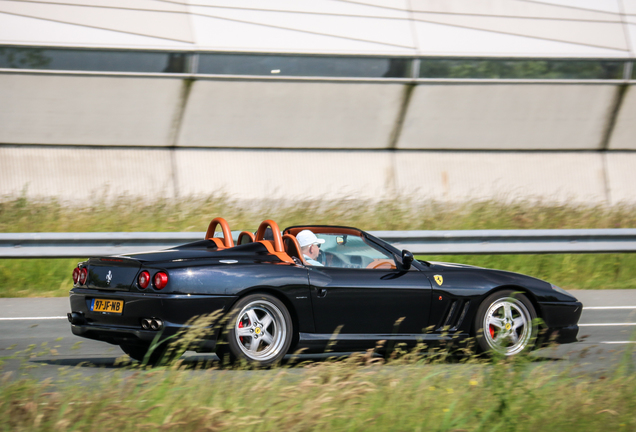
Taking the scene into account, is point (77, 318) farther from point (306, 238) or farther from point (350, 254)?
point (350, 254)

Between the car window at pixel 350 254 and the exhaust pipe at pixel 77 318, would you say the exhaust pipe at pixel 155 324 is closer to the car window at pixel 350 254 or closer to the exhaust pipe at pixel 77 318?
the exhaust pipe at pixel 77 318

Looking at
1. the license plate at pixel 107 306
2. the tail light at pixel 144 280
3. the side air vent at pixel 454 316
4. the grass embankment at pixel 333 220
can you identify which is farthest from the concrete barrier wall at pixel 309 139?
the side air vent at pixel 454 316

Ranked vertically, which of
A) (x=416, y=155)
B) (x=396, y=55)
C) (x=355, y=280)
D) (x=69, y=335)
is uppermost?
(x=396, y=55)

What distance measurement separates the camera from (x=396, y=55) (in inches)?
558

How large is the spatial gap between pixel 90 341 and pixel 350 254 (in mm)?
2683

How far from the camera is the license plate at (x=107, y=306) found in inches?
214

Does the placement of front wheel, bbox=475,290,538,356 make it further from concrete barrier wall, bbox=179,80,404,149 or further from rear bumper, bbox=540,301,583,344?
concrete barrier wall, bbox=179,80,404,149

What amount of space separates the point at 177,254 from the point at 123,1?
881 centimetres

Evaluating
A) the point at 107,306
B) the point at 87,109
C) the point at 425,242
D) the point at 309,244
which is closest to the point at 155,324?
the point at 107,306

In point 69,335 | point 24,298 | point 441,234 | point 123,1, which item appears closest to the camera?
point 69,335

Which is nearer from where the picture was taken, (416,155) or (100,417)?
(100,417)

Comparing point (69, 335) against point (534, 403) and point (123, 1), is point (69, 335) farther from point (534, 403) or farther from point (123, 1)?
point (123, 1)

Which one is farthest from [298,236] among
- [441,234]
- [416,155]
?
[416,155]

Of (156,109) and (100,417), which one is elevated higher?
(156,109)
